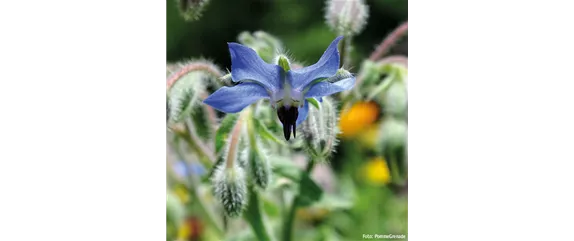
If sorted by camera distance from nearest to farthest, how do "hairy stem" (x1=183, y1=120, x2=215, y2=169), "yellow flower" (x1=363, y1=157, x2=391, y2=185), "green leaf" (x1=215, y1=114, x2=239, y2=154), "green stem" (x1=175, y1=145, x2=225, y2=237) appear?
1. "green leaf" (x1=215, y1=114, x2=239, y2=154)
2. "hairy stem" (x1=183, y1=120, x2=215, y2=169)
3. "green stem" (x1=175, y1=145, x2=225, y2=237)
4. "yellow flower" (x1=363, y1=157, x2=391, y2=185)

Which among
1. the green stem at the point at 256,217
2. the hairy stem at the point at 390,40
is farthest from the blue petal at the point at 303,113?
the hairy stem at the point at 390,40

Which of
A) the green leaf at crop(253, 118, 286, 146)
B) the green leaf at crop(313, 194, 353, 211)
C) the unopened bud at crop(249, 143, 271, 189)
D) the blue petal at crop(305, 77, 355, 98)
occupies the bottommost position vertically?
the green leaf at crop(313, 194, 353, 211)

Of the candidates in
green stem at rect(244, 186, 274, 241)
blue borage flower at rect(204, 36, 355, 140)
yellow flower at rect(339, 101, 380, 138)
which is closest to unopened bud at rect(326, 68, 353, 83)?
blue borage flower at rect(204, 36, 355, 140)

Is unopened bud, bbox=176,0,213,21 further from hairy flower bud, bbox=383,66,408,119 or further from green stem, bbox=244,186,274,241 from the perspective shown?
hairy flower bud, bbox=383,66,408,119

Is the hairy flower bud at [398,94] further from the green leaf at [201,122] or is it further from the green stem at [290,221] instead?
the green leaf at [201,122]

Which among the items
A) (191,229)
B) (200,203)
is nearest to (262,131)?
(200,203)

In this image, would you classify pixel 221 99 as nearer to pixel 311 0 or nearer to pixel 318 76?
pixel 318 76
